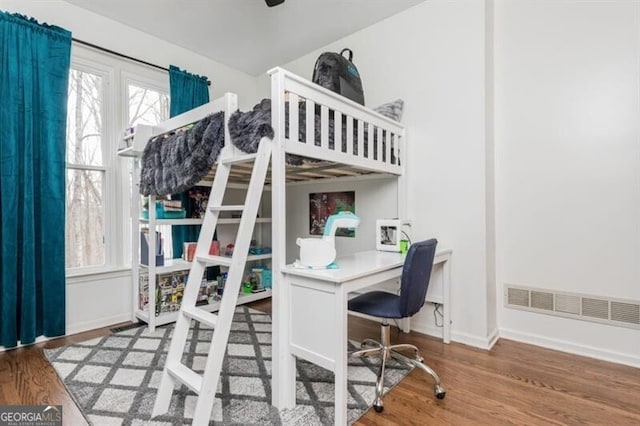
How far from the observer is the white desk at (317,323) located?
150 centimetres

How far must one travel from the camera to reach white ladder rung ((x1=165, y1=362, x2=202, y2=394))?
4.76 ft

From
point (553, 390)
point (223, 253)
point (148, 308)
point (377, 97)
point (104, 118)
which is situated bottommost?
point (553, 390)

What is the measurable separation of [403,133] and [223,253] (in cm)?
234

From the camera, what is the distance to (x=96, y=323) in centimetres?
286

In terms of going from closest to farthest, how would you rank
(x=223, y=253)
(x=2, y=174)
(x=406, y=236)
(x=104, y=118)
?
(x=2, y=174)
(x=406, y=236)
(x=104, y=118)
(x=223, y=253)

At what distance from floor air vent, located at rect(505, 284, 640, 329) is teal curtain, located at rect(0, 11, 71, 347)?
3.69m

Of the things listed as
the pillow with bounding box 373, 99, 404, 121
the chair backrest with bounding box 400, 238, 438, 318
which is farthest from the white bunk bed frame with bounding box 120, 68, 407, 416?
the chair backrest with bounding box 400, 238, 438, 318

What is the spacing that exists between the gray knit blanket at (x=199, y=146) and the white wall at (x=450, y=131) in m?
0.80

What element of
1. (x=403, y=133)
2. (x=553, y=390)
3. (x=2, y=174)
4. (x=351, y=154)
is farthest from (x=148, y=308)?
(x=553, y=390)

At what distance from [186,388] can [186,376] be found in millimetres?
398

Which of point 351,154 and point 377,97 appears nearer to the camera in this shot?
point 351,154

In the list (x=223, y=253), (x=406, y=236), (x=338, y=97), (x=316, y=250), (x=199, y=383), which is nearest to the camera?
(x=199, y=383)

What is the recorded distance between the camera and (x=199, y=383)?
1.45 meters

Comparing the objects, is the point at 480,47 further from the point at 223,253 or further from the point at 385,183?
the point at 223,253
